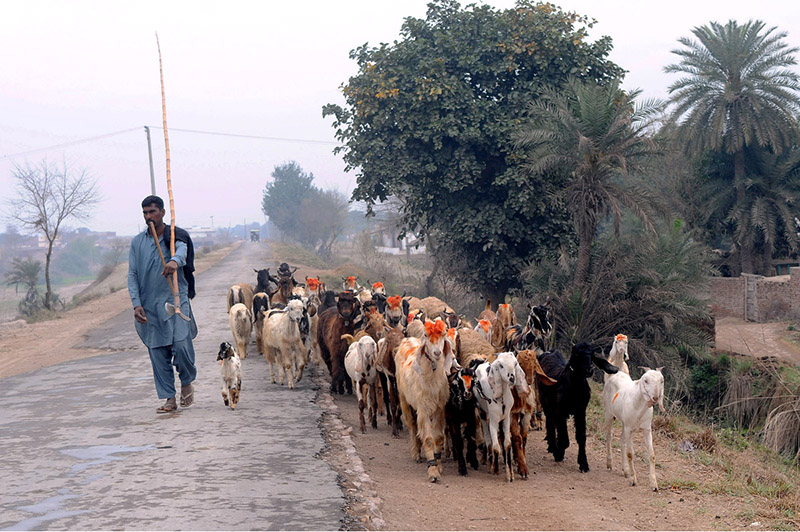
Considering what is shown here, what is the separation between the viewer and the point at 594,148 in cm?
1791

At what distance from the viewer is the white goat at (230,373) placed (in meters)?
9.34

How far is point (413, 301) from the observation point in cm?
1440

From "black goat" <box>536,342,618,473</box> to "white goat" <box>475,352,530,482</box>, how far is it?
0.81 metres

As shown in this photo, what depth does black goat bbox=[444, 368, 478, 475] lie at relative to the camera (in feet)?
24.8

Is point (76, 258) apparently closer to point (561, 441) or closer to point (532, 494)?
point (561, 441)

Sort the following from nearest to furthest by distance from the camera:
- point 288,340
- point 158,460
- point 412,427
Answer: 1. point 158,460
2. point 412,427
3. point 288,340

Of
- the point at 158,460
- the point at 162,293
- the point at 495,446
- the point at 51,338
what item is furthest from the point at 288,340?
the point at 51,338

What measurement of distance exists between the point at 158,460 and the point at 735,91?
26.7 metres

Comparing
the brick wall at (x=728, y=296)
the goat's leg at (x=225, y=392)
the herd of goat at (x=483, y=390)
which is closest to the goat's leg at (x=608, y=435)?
the herd of goat at (x=483, y=390)

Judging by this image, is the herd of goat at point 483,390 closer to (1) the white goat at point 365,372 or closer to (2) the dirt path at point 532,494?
(1) the white goat at point 365,372

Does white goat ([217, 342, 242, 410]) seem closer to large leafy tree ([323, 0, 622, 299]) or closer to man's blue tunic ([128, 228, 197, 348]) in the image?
man's blue tunic ([128, 228, 197, 348])

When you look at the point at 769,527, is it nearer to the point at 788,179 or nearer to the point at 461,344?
the point at 461,344

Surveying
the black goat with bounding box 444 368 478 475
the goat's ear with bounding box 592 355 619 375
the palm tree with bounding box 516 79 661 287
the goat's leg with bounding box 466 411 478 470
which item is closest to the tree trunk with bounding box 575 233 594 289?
the palm tree with bounding box 516 79 661 287

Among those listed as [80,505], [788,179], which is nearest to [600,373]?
[80,505]
